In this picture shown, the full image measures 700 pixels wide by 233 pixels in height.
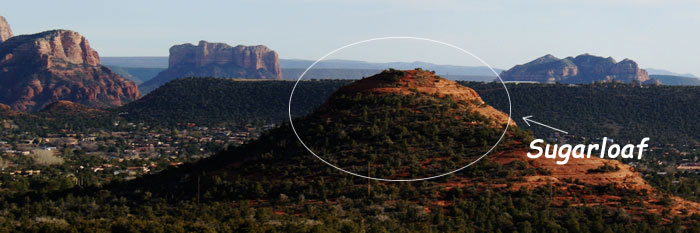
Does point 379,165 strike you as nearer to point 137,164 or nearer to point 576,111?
point 137,164

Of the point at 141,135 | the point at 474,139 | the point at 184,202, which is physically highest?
the point at 474,139

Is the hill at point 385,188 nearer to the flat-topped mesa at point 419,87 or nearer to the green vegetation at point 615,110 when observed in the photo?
the flat-topped mesa at point 419,87

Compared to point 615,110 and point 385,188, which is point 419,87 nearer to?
point 385,188

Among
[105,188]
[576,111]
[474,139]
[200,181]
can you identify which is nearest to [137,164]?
[105,188]

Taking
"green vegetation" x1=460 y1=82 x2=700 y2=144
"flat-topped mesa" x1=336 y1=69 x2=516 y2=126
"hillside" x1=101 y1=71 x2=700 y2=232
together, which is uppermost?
"flat-topped mesa" x1=336 y1=69 x2=516 y2=126

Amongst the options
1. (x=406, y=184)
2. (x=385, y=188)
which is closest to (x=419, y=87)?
(x=406, y=184)

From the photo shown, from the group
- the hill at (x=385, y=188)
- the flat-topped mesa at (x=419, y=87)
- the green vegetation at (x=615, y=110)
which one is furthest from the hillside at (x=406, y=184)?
the green vegetation at (x=615, y=110)

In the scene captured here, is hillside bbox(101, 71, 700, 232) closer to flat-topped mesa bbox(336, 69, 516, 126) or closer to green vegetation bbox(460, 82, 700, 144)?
flat-topped mesa bbox(336, 69, 516, 126)

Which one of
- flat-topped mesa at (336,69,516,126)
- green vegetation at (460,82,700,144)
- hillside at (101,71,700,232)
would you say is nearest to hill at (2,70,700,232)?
hillside at (101,71,700,232)
